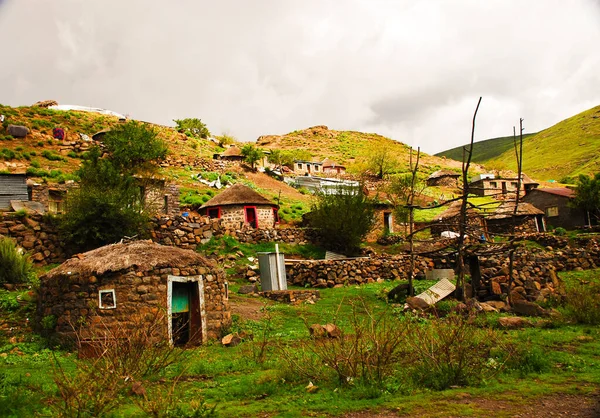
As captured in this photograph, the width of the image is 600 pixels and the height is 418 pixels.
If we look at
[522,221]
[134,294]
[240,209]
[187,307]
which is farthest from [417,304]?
[522,221]

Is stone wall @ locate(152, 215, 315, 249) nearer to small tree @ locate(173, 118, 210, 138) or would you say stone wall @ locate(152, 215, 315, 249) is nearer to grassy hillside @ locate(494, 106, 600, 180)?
small tree @ locate(173, 118, 210, 138)

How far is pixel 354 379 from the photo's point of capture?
714 centimetres

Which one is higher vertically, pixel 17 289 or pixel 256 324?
pixel 17 289

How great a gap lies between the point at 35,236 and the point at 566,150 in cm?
11637

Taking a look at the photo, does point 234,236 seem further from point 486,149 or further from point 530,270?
point 486,149

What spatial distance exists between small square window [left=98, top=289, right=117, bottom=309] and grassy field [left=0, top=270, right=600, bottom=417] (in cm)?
117

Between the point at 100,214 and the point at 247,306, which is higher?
the point at 100,214

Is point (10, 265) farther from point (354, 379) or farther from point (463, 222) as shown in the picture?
point (463, 222)

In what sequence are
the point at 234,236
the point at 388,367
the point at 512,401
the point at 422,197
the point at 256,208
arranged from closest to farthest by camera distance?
the point at 512,401 < the point at 388,367 < the point at 234,236 < the point at 256,208 < the point at 422,197

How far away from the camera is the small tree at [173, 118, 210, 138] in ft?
243

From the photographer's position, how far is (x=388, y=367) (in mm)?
7641

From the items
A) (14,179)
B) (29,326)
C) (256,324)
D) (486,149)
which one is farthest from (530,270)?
(486,149)

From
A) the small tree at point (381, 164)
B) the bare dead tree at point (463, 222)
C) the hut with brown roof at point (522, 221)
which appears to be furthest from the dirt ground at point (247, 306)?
the small tree at point (381, 164)

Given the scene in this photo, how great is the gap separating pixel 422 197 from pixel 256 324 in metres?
44.9
